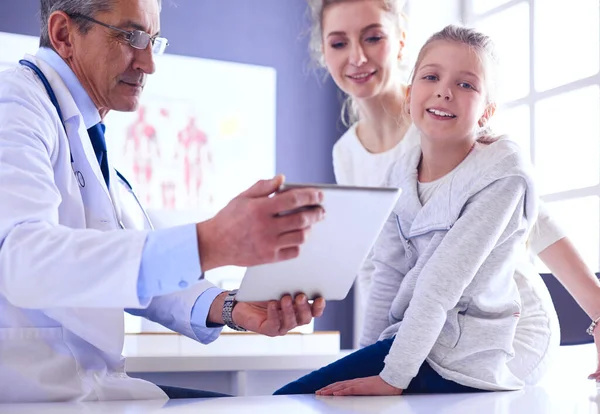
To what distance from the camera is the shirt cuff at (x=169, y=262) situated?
3.43ft

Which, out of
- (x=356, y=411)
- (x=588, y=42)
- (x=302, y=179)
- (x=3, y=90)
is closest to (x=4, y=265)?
(x=3, y=90)

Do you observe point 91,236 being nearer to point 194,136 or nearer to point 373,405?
point 373,405

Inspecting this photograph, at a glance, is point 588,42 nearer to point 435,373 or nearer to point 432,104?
point 432,104

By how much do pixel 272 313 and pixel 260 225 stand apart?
0.45 m

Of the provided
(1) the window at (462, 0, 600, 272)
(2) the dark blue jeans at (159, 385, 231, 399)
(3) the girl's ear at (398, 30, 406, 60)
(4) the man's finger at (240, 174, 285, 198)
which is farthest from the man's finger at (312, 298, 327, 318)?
(1) the window at (462, 0, 600, 272)

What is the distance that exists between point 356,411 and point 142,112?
293 centimetres

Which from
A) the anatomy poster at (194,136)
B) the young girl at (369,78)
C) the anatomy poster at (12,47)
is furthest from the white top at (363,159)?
the anatomy poster at (12,47)

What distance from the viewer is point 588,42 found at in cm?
321

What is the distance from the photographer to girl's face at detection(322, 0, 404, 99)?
2221 millimetres

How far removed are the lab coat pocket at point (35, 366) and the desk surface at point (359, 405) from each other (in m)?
0.08

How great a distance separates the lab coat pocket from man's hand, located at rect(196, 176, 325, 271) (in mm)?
392

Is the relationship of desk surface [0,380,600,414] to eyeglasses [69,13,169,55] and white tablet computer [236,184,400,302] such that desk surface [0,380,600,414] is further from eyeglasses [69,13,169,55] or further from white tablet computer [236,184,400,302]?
eyeglasses [69,13,169,55]

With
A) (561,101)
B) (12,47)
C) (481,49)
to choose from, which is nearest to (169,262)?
(481,49)

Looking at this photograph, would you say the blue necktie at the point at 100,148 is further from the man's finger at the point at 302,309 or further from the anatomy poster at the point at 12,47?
the anatomy poster at the point at 12,47
